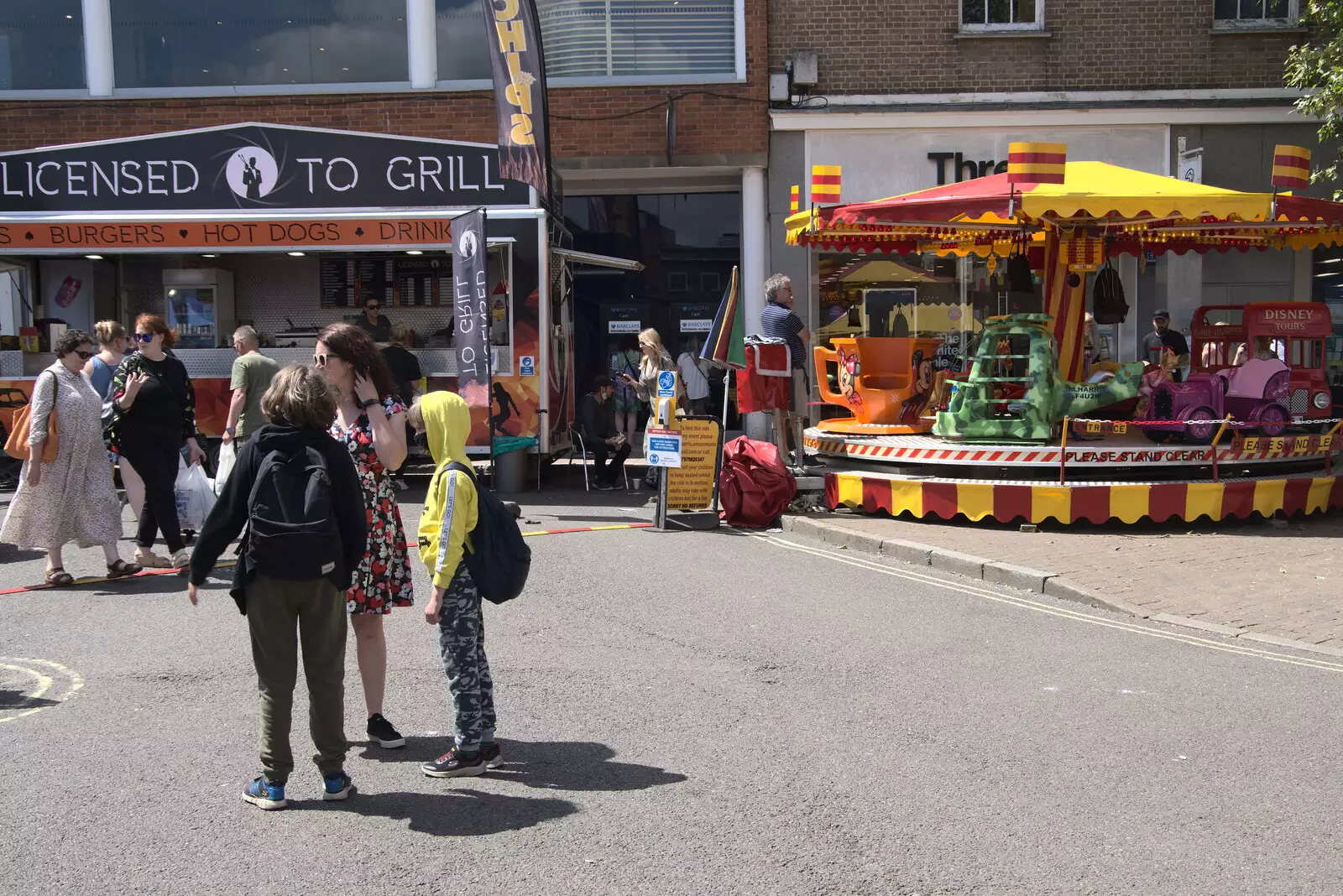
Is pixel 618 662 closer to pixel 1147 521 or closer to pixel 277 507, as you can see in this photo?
pixel 277 507

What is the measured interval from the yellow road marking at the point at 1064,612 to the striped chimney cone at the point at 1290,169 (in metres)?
4.92

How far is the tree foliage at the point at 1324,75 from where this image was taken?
14.3 metres

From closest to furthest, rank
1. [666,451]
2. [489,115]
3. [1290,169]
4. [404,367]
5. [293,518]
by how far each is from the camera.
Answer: [293,518] < [1290,169] < [666,451] < [404,367] < [489,115]

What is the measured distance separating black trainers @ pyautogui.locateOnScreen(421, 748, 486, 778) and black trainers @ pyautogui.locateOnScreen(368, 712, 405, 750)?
1.09 feet

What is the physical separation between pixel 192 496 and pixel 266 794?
538 centimetres

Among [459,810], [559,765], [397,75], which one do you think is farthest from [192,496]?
[397,75]

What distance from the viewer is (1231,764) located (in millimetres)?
4891

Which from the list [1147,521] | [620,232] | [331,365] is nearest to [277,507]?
[331,365]

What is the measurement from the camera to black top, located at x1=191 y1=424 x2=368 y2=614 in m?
4.46

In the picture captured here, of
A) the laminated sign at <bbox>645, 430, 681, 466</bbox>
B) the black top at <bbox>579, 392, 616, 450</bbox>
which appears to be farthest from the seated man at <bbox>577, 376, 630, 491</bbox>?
the laminated sign at <bbox>645, 430, 681, 466</bbox>

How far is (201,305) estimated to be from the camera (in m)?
16.5

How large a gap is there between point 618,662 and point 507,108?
28.3 feet

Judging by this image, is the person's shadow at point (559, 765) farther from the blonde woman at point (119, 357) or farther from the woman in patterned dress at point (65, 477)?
the blonde woman at point (119, 357)

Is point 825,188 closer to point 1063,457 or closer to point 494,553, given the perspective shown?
point 1063,457
